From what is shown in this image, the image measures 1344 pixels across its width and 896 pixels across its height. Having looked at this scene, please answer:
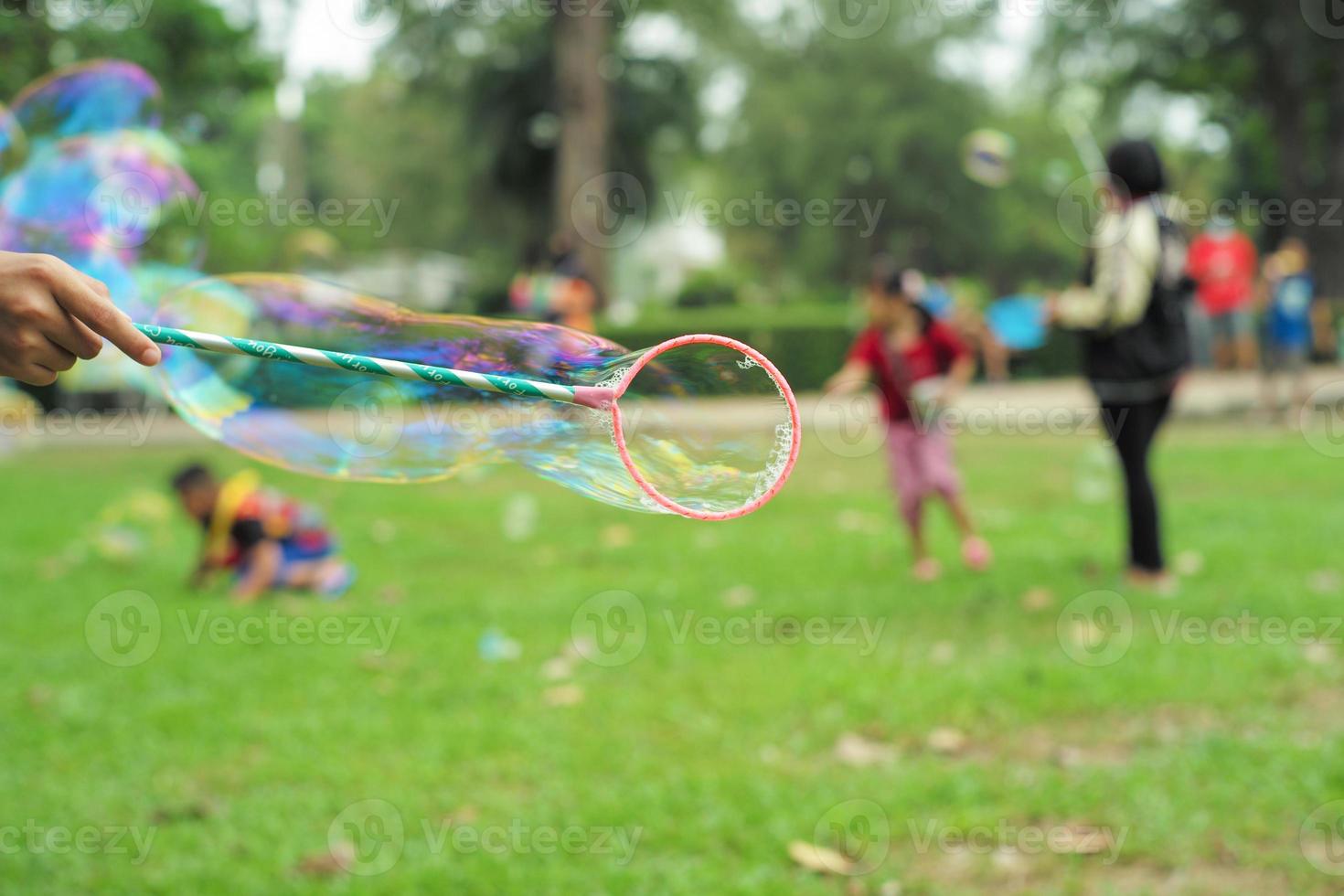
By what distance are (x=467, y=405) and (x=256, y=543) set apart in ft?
12.4

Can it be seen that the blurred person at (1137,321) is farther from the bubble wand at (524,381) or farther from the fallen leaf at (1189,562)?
the bubble wand at (524,381)

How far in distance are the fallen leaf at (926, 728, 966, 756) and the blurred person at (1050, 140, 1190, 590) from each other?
2.07 metres

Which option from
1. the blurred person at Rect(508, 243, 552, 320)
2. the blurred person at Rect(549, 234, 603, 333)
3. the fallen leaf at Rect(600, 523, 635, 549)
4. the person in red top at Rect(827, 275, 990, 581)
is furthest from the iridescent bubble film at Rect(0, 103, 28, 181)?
the blurred person at Rect(508, 243, 552, 320)

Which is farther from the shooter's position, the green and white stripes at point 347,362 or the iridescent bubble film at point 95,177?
the iridescent bubble film at point 95,177

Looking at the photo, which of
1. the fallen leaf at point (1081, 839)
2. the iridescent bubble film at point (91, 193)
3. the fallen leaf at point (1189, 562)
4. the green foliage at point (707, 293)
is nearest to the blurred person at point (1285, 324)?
the fallen leaf at point (1189, 562)

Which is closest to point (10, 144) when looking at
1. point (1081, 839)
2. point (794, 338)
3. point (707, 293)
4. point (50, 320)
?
point (50, 320)

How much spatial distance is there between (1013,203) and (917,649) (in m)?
38.9

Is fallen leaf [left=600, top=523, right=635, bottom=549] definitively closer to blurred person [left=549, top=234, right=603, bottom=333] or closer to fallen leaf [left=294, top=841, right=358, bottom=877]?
blurred person [left=549, top=234, right=603, bottom=333]

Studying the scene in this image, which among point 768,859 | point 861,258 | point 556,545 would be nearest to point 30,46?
point 556,545

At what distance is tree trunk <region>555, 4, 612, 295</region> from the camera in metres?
16.7

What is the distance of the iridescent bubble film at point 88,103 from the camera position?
11.6 ft

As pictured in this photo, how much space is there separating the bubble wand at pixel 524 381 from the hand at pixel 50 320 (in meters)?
0.06

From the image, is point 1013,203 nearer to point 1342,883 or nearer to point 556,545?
point 556,545

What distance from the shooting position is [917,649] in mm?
4547
